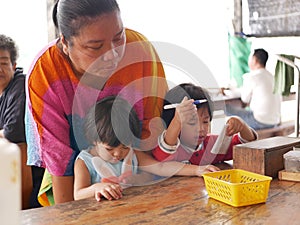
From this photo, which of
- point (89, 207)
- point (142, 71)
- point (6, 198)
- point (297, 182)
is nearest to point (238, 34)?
point (142, 71)

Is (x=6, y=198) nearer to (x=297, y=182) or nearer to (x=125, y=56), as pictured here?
(x=297, y=182)

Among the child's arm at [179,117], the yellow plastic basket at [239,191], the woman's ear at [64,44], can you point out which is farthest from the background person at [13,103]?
the yellow plastic basket at [239,191]

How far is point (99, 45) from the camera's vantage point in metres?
1.60

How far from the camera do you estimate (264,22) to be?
3.23m

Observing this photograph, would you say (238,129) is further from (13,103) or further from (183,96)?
(13,103)

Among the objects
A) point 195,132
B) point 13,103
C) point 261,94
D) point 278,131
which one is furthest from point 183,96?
point 278,131

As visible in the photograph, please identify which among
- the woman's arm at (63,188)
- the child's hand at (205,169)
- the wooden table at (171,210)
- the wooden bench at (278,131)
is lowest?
the wooden bench at (278,131)

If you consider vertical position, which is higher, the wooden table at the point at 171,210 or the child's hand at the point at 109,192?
the child's hand at the point at 109,192

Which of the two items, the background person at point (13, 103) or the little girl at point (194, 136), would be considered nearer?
the little girl at point (194, 136)

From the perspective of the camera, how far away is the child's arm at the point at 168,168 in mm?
1521

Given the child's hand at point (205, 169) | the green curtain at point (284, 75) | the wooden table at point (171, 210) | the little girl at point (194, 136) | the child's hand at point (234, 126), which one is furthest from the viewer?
the green curtain at point (284, 75)

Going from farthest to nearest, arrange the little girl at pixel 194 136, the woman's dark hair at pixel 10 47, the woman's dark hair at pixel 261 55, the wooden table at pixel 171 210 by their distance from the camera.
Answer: the woman's dark hair at pixel 261 55 < the woman's dark hair at pixel 10 47 < the little girl at pixel 194 136 < the wooden table at pixel 171 210

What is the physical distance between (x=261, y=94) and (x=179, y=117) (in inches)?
133

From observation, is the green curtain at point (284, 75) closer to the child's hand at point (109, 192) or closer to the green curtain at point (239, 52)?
the green curtain at point (239, 52)
